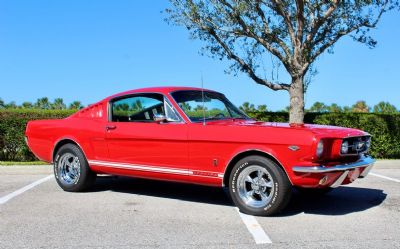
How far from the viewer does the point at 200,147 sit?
619cm

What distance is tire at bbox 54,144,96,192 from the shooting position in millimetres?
7406

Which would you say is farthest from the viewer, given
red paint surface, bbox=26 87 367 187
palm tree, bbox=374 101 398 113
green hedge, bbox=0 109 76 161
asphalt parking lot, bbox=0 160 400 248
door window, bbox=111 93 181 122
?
palm tree, bbox=374 101 398 113

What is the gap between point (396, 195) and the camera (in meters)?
7.47

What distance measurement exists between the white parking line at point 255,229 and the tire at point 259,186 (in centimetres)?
10

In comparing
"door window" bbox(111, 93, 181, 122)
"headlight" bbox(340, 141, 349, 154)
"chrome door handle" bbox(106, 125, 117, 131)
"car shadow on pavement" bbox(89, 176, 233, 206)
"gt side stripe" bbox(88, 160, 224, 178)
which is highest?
"door window" bbox(111, 93, 181, 122)

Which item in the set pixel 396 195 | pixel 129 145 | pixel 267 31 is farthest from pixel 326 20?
pixel 129 145

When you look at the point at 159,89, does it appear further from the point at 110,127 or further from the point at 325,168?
the point at 325,168

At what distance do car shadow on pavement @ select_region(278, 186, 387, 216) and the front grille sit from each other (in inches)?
30.4

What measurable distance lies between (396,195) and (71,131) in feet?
16.6

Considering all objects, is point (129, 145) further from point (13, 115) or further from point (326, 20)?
point (326, 20)

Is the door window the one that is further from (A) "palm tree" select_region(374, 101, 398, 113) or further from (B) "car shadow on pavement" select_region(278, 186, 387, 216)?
(A) "palm tree" select_region(374, 101, 398, 113)

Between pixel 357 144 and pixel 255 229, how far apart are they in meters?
1.86

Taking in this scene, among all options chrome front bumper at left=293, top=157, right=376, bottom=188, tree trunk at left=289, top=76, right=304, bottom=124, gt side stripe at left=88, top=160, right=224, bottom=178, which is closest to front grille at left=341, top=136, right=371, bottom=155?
chrome front bumper at left=293, top=157, right=376, bottom=188

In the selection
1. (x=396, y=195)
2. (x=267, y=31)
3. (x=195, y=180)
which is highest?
(x=267, y=31)
